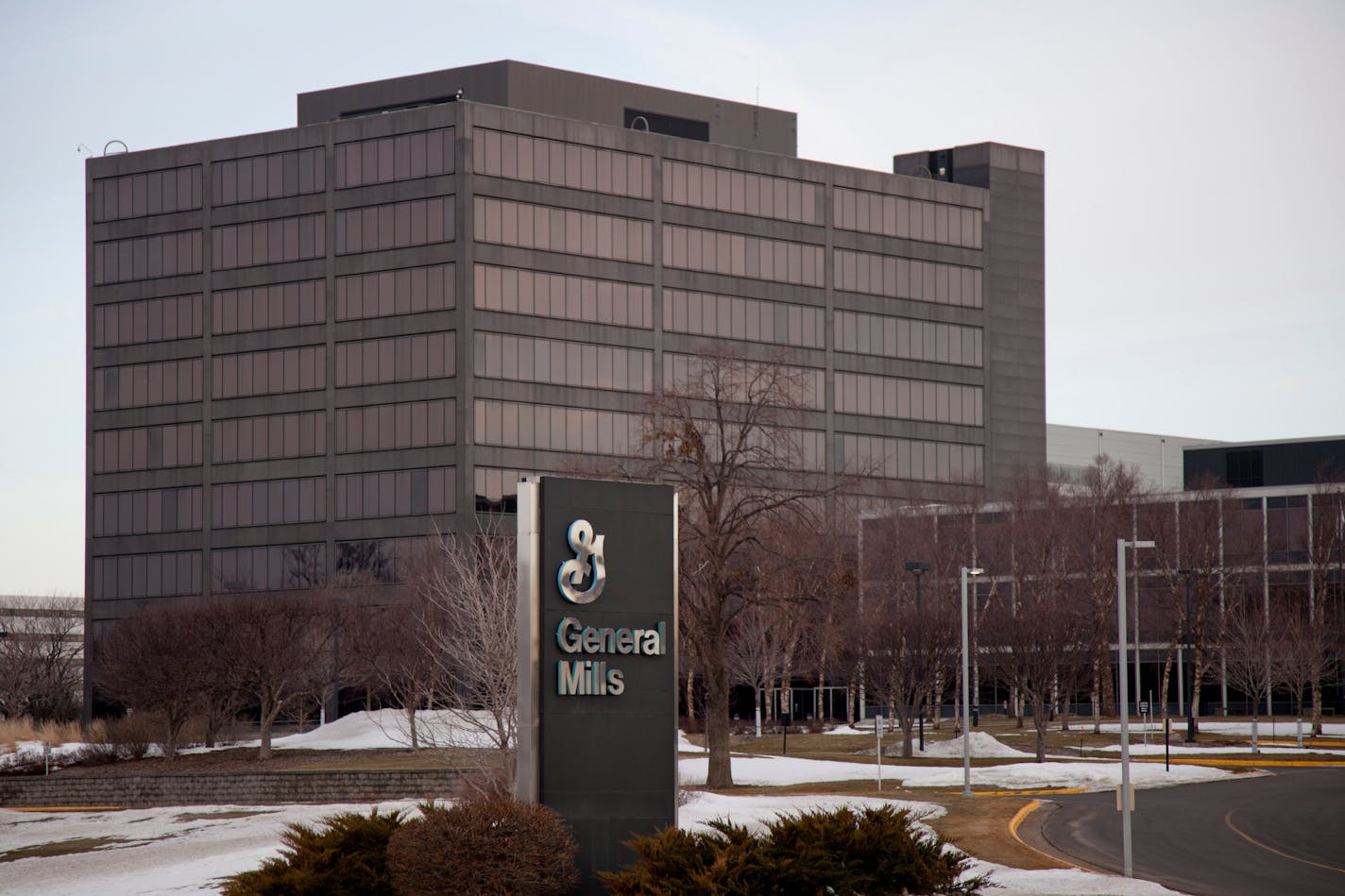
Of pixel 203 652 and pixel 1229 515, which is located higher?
pixel 1229 515

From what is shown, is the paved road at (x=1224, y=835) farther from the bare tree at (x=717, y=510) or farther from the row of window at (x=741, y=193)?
the row of window at (x=741, y=193)

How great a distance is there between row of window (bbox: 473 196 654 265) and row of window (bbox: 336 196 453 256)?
2375mm

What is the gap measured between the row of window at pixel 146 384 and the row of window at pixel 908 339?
147 ft

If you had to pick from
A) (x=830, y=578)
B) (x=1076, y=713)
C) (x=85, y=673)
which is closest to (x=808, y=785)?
(x=830, y=578)

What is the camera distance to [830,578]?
157 ft

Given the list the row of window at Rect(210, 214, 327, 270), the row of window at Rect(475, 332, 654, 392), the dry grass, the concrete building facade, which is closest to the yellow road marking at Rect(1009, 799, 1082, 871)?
the dry grass

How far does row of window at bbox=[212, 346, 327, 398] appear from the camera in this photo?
349ft

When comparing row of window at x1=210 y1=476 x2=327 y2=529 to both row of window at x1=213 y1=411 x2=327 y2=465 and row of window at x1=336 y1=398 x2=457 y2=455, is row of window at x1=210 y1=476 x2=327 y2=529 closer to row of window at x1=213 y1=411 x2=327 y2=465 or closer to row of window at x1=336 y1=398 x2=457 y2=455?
row of window at x1=213 y1=411 x2=327 y2=465

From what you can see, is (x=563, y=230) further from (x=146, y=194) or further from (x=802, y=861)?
(x=802, y=861)

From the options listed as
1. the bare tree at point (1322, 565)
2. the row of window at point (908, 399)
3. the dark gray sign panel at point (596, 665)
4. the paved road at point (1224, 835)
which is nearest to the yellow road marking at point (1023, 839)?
the paved road at point (1224, 835)

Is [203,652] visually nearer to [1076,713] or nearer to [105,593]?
[105,593]

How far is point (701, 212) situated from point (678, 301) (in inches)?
260

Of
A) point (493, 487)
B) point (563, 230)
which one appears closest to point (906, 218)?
point (563, 230)

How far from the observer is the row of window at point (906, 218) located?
118 metres
